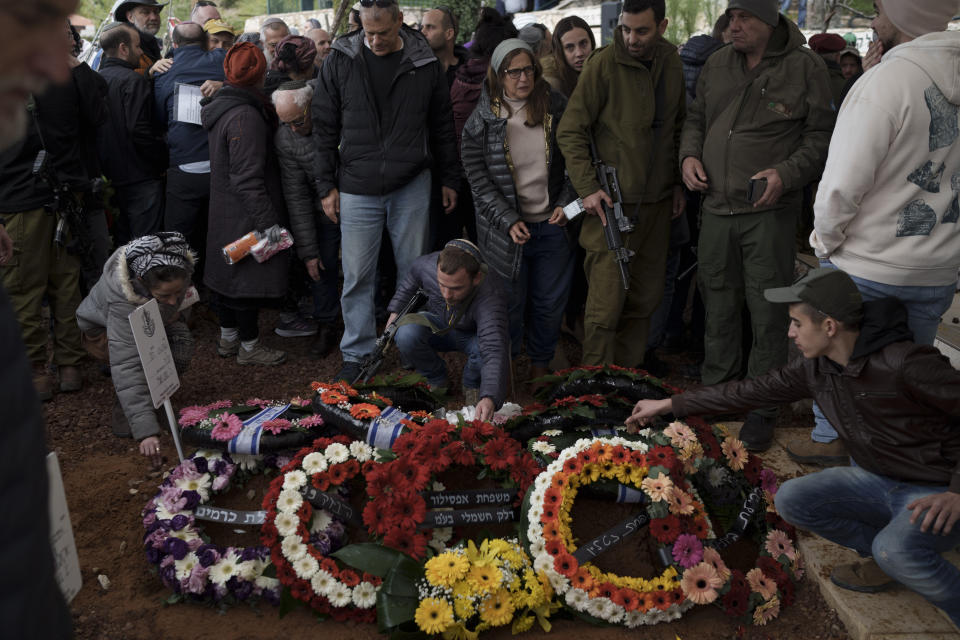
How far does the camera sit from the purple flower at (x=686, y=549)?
313 centimetres

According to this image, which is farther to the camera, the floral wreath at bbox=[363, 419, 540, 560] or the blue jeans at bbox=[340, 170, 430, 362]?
→ the blue jeans at bbox=[340, 170, 430, 362]

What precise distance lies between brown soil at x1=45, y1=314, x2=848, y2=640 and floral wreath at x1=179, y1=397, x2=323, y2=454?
0.85 ft

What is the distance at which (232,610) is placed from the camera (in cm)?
322

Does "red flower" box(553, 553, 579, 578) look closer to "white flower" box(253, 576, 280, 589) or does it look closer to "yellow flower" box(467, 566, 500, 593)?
"yellow flower" box(467, 566, 500, 593)

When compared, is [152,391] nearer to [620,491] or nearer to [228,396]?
[228,396]

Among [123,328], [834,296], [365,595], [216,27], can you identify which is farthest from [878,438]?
[216,27]

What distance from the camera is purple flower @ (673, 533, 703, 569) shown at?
3.13 meters

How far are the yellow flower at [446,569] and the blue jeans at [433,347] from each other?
1.76 m

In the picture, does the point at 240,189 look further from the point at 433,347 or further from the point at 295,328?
the point at 433,347

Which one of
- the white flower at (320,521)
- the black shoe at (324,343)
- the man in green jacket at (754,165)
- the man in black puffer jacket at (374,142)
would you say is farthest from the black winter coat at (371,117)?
the white flower at (320,521)

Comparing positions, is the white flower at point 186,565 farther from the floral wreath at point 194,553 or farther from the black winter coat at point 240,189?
the black winter coat at point 240,189

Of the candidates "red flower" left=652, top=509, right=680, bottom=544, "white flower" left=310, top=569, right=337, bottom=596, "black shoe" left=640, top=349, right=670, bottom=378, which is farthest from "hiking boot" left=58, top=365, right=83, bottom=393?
"red flower" left=652, top=509, right=680, bottom=544

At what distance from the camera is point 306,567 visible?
10.4 feet

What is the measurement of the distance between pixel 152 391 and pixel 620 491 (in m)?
2.23
